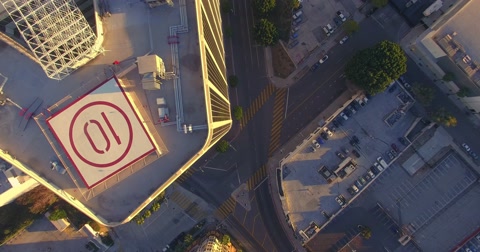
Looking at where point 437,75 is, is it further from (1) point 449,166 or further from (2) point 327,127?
(2) point 327,127

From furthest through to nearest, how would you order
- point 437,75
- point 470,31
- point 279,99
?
1. point 279,99
2. point 437,75
3. point 470,31

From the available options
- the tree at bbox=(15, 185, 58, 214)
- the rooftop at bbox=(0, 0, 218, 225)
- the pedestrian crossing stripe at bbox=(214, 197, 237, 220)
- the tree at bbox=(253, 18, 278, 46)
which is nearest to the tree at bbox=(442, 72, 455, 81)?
the tree at bbox=(253, 18, 278, 46)

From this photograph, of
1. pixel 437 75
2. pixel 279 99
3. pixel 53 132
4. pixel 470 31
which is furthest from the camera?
pixel 279 99

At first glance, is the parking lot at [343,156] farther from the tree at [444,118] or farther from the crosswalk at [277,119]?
the crosswalk at [277,119]

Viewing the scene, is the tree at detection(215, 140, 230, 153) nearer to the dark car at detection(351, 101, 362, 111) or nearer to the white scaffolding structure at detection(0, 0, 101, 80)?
the dark car at detection(351, 101, 362, 111)

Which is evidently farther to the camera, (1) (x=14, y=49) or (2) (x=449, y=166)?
(2) (x=449, y=166)

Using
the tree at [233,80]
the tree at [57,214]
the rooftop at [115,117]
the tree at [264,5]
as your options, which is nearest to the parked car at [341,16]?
the tree at [264,5]

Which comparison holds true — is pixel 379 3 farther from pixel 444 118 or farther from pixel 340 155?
pixel 340 155

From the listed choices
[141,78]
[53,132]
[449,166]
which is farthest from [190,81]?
[449,166]
